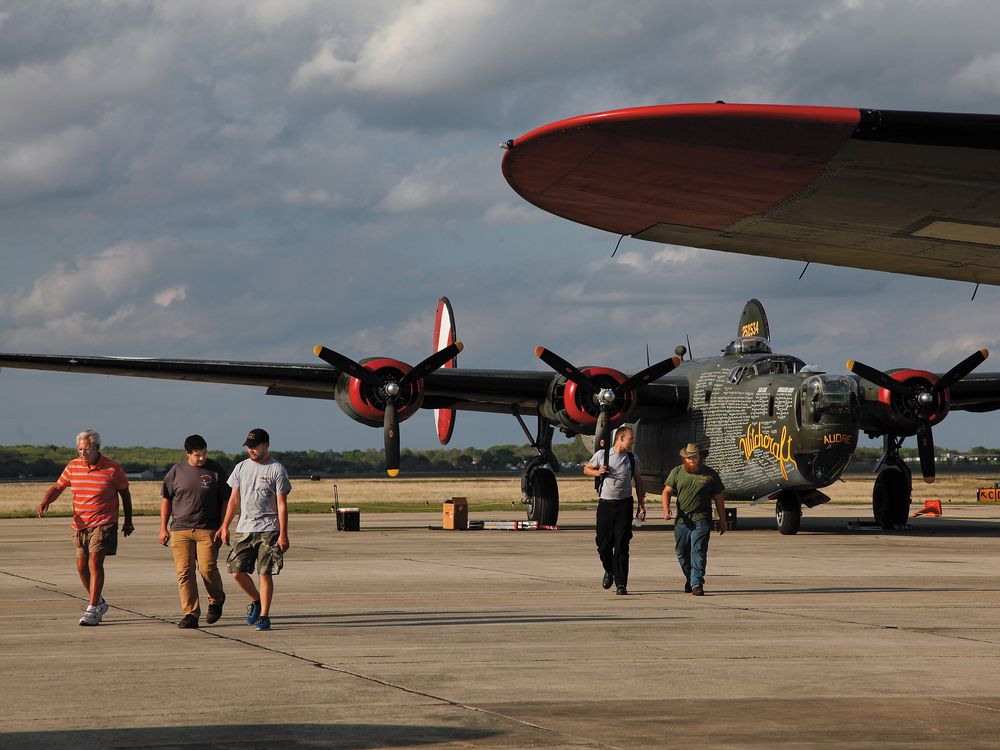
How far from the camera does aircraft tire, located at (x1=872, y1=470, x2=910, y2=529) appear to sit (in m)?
32.2

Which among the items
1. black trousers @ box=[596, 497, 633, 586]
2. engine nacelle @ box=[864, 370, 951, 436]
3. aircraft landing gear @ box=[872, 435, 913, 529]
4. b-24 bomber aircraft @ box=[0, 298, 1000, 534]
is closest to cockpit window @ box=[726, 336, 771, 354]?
b-24 bomber aircraft @ box=[0, 298, 1000, 534]

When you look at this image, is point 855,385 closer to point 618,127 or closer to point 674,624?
point 674,624

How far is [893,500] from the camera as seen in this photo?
3222 cm

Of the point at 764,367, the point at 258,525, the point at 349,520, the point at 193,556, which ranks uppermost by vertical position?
the point at 764,367

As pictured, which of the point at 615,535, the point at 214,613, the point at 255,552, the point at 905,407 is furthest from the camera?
the point at 905,407

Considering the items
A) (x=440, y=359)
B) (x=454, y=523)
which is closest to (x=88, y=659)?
(x=440, y=359)

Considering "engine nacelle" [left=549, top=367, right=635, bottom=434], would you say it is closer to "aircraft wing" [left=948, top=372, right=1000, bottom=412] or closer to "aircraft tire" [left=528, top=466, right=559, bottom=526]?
"aircraft tire" [left=528, top=466, right=559, bottom=526]

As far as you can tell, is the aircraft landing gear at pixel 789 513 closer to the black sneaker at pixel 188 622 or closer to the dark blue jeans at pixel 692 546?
the dark blue jeans at pixel 692 546

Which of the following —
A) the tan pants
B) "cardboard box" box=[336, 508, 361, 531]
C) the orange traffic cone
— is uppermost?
→ the tan pants

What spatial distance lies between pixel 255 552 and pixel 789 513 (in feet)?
65.7

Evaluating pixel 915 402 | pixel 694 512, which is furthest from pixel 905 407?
pixel 694 512

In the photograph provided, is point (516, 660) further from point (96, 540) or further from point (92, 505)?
point (92, 505)

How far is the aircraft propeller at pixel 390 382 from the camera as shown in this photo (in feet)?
101

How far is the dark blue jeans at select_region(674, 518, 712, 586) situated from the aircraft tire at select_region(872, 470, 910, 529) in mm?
17109
